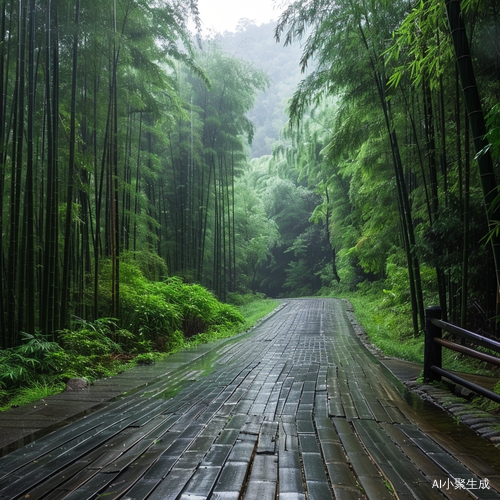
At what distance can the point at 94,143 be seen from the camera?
575cm

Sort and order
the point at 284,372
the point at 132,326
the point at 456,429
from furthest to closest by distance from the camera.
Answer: the point at 132,326
the point at 284,372
the point at 456,429

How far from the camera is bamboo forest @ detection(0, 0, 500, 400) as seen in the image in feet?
12.9

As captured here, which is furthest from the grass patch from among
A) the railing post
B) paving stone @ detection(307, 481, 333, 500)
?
the railing post

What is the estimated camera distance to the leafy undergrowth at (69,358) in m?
3.56

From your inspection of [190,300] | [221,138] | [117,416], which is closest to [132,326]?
[190,300]

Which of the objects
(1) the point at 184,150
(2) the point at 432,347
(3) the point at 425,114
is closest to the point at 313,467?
(2) the point at 432,347

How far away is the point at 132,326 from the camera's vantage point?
5973mm

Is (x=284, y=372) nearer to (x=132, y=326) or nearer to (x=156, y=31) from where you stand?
(x=132, y=326)

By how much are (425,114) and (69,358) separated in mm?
4754

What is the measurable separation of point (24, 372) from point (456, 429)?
331 cm

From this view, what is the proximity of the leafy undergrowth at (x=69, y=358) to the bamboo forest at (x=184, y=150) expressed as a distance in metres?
0.03

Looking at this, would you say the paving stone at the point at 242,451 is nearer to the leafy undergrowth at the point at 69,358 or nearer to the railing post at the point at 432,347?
the leafy undergrowth at the point at 69,358

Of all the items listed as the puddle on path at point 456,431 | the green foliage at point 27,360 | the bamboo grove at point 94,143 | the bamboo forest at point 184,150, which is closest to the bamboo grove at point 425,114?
the bamboo forest at point 184,150

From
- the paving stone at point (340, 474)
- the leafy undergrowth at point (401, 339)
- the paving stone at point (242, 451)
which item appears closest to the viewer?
the paving stone at point (340, 474)
